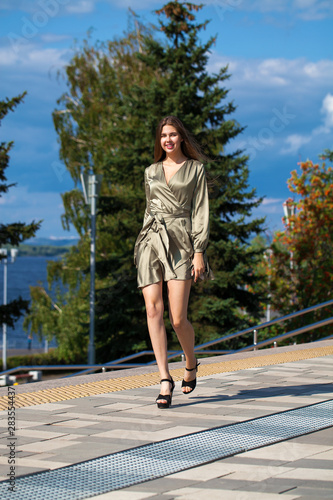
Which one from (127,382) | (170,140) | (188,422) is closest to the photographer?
(188,422)

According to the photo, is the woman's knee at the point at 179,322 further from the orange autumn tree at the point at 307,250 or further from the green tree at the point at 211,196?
the orange autumn tree at the point at 307,250

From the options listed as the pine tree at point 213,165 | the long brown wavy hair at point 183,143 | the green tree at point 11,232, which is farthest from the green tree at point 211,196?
the long brown wavy hair at point 183,143

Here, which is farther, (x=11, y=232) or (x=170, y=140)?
(x=11, y=232)

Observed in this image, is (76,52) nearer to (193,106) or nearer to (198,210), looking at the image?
(193,106)

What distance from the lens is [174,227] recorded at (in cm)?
496

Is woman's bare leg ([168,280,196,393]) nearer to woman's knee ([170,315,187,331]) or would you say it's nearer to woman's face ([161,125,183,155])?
woman's knee ([170,315,187,331])

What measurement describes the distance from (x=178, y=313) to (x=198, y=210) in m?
0.73

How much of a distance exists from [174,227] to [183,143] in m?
0.67

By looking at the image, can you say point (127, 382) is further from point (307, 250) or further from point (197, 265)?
point (307, 250)

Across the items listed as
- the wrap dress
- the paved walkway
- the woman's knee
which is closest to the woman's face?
the wrap dress

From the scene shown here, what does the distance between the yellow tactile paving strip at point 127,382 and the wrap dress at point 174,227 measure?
3.80ft

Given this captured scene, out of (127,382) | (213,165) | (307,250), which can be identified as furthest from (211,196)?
(127,382)

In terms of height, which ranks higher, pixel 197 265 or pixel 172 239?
pixel 172 239

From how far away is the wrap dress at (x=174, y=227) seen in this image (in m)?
4.92
